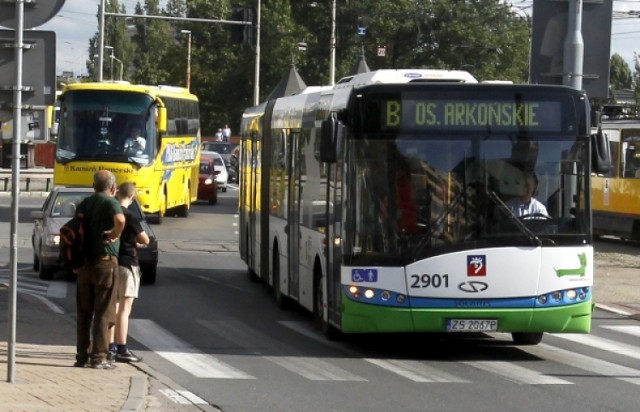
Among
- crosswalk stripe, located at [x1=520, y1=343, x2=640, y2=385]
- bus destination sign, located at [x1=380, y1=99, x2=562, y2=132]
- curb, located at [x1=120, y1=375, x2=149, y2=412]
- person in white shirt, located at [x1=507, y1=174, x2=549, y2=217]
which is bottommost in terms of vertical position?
crosswalk stripe, located at [x1=520, y1=343, x2=640, y2=385]

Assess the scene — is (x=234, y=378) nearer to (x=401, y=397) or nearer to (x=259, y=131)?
(x=401, y=397)

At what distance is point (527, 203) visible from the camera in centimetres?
1434

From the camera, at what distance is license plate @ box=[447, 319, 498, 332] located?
14250mm

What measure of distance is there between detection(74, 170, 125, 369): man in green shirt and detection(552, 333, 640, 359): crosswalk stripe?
5.88 metres

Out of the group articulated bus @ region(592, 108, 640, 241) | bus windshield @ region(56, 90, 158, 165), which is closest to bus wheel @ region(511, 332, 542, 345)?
articulated bus @ region(592, 108, 640, 241)

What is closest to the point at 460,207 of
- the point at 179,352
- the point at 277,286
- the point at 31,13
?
the point at 179,352

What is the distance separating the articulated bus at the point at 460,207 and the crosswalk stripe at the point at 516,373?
0.36 m

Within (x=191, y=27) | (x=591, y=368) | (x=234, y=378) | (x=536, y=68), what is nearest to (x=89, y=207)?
(x=234, y=378)

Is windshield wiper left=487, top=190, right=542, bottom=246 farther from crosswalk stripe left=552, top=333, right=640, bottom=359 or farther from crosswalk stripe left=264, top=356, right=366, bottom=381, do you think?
crosswalk stripe left=264, top=356, right=366, bottom=381

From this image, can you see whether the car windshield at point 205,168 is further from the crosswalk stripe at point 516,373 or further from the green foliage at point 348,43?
the crosswalk stripe at point 516,373

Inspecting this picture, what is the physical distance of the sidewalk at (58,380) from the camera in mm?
10406

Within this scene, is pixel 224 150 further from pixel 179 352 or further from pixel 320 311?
pixel 179 352

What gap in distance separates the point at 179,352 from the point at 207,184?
35612 mm

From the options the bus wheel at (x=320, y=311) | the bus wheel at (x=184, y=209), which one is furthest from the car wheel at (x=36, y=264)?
the bus wheel at (x=184, y=209)
